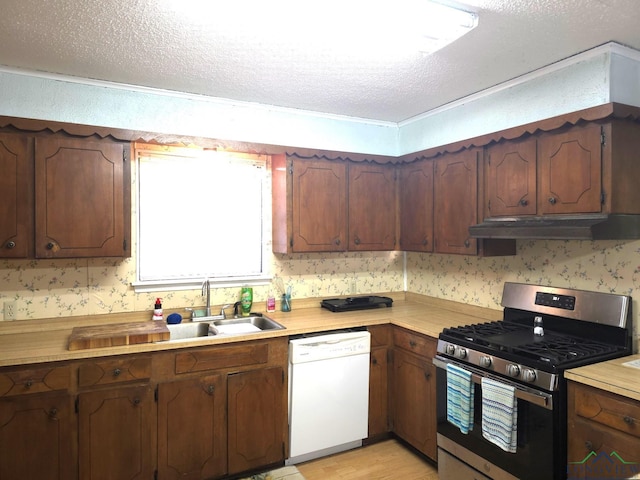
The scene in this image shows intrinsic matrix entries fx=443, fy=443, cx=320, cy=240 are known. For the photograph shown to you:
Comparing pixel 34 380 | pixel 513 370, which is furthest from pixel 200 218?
pixel 513 370

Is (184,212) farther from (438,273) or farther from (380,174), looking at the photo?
(438,273)

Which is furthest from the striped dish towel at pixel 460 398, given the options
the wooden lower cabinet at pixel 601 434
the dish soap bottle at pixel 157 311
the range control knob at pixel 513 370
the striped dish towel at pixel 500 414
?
the dish soap bottle at pixel 157 311

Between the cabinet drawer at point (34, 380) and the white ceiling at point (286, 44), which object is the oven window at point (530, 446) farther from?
the cabinet drawer at point (34, 380)

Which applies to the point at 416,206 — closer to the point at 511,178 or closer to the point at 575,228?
the point at 511,178

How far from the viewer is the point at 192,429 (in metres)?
2.59

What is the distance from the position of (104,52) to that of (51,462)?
2151 millimetres

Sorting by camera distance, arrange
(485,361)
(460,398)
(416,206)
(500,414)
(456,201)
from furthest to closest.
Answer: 1. (416,206)
2. (456,201)
3. (460,398)
4. (485,361)
5. (500,414)

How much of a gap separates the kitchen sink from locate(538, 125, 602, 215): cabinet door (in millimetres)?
Result: 1795

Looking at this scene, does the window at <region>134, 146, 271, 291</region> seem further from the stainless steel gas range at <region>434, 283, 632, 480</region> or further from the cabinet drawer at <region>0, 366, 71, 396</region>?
the stainless steel gas range at <region>434, 283, 632, 480</region>

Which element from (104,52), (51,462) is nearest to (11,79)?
(104,52)

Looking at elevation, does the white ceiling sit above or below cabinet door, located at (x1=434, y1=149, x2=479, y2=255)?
above

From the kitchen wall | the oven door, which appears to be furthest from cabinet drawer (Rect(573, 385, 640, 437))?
the kitchen wall

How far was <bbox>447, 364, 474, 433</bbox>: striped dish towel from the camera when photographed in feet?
7.90

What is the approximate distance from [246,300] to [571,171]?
2229mm
